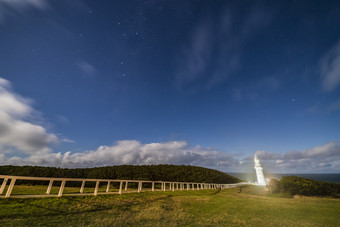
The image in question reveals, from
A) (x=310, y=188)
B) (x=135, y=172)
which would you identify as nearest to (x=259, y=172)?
(x=135, y=172)

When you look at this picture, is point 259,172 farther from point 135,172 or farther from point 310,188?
point 310,188

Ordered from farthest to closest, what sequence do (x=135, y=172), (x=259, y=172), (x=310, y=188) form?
(x=259, y=172), (x=135, y=172), (x=310, y=188)

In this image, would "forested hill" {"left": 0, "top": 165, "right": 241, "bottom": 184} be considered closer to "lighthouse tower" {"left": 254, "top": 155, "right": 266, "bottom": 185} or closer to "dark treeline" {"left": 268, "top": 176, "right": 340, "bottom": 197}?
"lighthouse tower" {"left": 254, "top": 155, "right": 266, "bottom": 185}

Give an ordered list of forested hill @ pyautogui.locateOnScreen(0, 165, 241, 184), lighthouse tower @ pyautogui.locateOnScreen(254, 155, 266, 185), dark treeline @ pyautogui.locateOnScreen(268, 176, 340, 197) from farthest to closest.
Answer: lighthouse tower @ pyautogui.locateOnScreen(254, 155, 266, 185) < forested hill @ pyautogui.locateOnScreen(0, 165, 241, 184) < dark treeline @ pyautogui.locateOnScreen(268, 176, 340, 197)

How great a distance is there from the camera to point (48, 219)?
18.6ft

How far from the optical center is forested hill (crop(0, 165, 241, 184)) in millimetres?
54094

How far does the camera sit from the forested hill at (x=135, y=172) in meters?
54.1

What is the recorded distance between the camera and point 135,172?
Answer: 58.5 m

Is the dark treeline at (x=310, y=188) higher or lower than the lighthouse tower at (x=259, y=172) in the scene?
lower

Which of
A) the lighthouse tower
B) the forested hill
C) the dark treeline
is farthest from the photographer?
the lighthouse tower

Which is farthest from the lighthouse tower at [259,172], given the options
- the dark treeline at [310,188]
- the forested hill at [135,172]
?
the dark treeline at [310,188]

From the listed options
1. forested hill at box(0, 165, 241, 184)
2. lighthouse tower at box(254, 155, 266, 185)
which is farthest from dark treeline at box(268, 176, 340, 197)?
lighthouse tower at box(254, 155, 266, 185)

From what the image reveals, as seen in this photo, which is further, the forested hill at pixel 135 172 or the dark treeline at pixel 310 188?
the forested hill at pixel 135 172

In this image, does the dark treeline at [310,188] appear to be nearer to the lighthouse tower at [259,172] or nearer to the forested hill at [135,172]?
the forested hill at [135,172]
